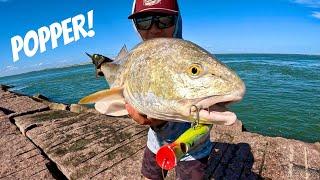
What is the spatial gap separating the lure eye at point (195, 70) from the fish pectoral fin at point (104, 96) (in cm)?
64

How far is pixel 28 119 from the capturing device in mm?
8141

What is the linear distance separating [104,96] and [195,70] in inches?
28.7

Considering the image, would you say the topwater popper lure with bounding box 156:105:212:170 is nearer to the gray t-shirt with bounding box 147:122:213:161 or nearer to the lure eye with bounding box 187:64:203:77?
the lure eye with bounding box 187:64:203:77

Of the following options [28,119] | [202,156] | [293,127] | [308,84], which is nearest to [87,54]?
[202,156]

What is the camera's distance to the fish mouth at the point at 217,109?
1697 millimetres

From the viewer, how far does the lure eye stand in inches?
72.8

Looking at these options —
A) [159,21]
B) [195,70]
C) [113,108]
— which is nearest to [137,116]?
[113,108]

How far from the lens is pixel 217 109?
1769 mm

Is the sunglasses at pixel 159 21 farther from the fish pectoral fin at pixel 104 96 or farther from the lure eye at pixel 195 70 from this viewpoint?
the lure eye at pixel 195 70

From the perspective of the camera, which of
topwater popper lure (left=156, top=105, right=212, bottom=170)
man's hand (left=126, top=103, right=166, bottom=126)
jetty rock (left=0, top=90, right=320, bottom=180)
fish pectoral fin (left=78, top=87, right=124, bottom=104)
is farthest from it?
jetty rock (left=0, top=90, right=320, bottom=180)

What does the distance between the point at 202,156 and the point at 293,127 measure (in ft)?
42.9

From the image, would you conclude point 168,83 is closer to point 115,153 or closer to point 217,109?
point 217,109

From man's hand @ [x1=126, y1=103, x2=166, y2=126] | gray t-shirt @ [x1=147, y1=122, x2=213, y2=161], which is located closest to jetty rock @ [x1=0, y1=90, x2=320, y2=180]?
gray t-shirt @ [x1=147, y1=122, x2=213, y2=161]

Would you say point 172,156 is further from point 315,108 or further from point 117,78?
point 315,108
